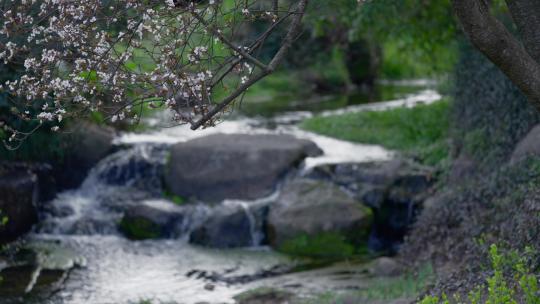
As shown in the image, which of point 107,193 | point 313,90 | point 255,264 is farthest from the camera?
point 313,90

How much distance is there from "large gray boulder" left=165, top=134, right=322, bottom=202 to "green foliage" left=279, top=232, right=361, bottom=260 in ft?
4.94

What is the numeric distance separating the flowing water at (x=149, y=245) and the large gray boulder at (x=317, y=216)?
0.38 m

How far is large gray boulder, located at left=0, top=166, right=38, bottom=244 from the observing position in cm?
1162

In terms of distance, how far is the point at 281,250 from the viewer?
1178 centimetres

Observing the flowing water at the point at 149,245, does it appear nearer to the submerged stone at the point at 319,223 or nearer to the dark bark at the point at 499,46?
the submerged stone at the point at 319,223

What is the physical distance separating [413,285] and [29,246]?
5862 mm

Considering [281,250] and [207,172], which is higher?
[207,172]

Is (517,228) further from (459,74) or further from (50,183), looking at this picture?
(50,183)

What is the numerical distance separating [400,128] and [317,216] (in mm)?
4372

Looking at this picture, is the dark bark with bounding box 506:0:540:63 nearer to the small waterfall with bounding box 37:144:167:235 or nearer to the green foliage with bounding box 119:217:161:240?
the green foliage with bounding box 119:217:161:240

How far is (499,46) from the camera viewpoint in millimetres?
5031

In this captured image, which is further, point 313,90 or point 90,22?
point 313,90

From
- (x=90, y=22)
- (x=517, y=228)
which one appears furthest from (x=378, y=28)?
(x=90, y=22)

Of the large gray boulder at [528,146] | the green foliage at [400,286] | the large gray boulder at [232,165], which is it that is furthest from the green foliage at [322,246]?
the large gray boulder at [528,146]
